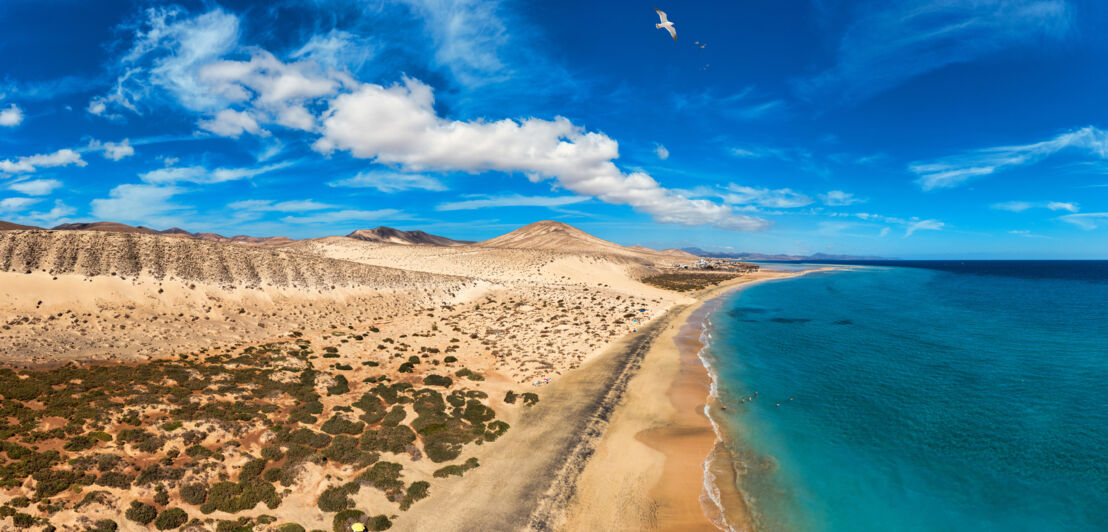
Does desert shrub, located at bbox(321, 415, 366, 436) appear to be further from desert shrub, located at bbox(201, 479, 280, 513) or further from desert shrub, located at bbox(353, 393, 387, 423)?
desert shrub, located at bbox(201, 479, 280, 513)

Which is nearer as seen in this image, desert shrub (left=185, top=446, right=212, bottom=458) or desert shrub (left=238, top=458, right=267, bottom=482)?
desert shrub (left=238, top=458, right=267, bottom=482)

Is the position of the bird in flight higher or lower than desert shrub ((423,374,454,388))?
higher

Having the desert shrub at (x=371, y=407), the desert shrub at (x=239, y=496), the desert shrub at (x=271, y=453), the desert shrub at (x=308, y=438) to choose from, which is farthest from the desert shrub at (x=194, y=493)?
the desert shrub at (x=371, y=407)

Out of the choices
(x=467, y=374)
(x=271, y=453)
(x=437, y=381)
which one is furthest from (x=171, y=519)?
(x=467, y=374)

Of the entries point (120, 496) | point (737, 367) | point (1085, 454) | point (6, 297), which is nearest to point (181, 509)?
point (120, 496)

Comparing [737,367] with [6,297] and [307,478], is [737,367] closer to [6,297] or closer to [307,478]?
[307,478]

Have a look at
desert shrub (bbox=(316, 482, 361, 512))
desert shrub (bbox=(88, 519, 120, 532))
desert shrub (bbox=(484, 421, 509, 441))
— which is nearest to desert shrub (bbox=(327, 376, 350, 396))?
desert shrub (bbox=(316, 482, 361, 512))

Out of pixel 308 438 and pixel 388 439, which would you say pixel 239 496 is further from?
pixel 388 439
